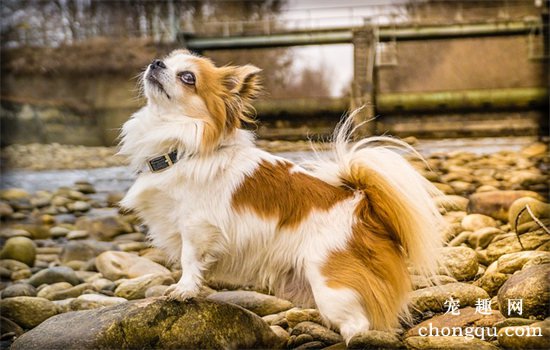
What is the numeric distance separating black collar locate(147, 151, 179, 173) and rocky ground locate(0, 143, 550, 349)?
714mm

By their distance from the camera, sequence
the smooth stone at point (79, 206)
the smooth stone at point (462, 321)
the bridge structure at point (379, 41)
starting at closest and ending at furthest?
the smooth stone at point (462, 321), the smooth stone at point (79, 206), the bridge structure at point (379, 41)

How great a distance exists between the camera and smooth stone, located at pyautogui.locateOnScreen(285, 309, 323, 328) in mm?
3695

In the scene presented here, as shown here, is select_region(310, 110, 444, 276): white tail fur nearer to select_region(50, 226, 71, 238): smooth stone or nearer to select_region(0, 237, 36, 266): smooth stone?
select_region(0, 237, 36, 266): smooth stone

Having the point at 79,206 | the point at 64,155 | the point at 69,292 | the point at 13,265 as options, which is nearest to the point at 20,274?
the point at 13,265

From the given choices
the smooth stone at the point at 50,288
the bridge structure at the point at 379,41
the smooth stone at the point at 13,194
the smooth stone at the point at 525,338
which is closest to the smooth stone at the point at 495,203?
the smooth stone at the point at 525,338

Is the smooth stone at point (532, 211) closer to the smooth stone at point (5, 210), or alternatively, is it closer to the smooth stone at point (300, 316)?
the smooth stone at point (300, 316)

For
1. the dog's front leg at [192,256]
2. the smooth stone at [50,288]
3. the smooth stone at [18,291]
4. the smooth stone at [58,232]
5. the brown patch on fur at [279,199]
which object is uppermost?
the brown patch on fur at [279,199]

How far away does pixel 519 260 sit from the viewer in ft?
12.9

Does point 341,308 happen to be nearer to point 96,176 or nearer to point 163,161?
point 163,161

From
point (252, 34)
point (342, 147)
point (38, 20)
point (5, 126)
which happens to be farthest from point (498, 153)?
point (38, 20)

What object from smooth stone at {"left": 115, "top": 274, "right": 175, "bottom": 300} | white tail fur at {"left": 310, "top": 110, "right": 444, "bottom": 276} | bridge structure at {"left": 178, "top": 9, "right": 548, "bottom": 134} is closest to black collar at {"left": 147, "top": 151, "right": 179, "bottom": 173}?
white tail fur at {"left": 310, "top": 110, "right": 444, "bottom": 276}

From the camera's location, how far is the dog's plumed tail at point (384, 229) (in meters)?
3.04

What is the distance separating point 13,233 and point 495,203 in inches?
208

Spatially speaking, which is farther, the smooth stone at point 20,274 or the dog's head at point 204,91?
the smooth stone at point 20,274
